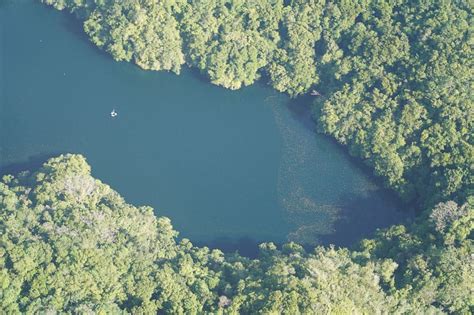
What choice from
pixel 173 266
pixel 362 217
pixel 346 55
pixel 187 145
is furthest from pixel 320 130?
pixel 173 266

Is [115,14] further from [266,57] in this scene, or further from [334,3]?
[334,3]

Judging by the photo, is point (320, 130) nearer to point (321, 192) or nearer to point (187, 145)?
point (321, 192)

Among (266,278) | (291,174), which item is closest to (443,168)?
(291,174)

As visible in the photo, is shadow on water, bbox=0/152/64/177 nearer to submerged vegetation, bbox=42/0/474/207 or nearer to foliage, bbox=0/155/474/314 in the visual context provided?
foliage, bbox=0/155/474/314

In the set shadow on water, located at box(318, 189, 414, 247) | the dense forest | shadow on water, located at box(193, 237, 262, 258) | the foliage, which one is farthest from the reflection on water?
the foliage

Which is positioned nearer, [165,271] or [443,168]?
[165,271]
